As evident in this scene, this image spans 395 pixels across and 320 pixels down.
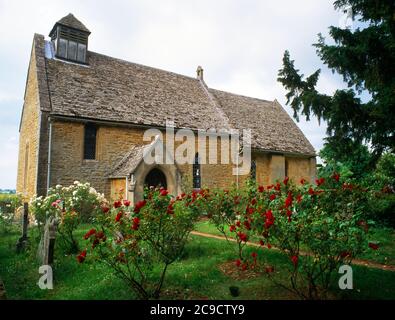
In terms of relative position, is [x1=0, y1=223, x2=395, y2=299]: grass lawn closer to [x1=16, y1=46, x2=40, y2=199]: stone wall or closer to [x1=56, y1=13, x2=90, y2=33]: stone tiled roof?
[x1=16, y1=46, x2=40, y2=199]: stone wall

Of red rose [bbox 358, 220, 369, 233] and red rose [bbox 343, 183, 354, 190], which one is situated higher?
red rose [bbox 343, 183, 354, 190]

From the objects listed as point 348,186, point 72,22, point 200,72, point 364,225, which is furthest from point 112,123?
point 364,225

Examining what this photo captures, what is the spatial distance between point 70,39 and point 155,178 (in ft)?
34.8

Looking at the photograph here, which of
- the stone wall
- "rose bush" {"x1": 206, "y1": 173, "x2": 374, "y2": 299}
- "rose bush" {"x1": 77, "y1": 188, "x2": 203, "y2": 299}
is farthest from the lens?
the stone wall

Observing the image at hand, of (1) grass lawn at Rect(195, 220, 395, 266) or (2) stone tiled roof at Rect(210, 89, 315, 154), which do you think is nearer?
(1) grass lawn at Rect(195, 220, 395, 266)

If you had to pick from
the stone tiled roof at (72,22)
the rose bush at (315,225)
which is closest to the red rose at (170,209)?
the rose bush at (315,225)

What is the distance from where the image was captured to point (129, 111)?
58.4ft

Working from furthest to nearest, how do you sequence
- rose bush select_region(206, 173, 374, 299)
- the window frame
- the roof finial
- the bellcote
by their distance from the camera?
the roof finial → the bellcote → the window frame → rose bush select_region(206, 173, 374, 299)

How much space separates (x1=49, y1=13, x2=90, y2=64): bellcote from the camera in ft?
60.9

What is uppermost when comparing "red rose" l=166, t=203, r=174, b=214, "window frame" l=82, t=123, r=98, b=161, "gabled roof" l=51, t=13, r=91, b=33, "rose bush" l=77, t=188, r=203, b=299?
"gabled roof" l=51, t=13, r=91, b=33

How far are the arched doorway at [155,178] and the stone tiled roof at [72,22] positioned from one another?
35.5 feet

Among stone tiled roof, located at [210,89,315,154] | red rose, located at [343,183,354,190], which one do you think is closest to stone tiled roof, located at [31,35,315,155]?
stone tiled roof, located at [210,89,315,154]

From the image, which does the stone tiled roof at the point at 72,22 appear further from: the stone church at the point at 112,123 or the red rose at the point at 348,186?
the red rose at the point at 348,186

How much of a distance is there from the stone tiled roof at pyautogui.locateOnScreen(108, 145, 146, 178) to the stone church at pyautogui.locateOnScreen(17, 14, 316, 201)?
7 centimetres
